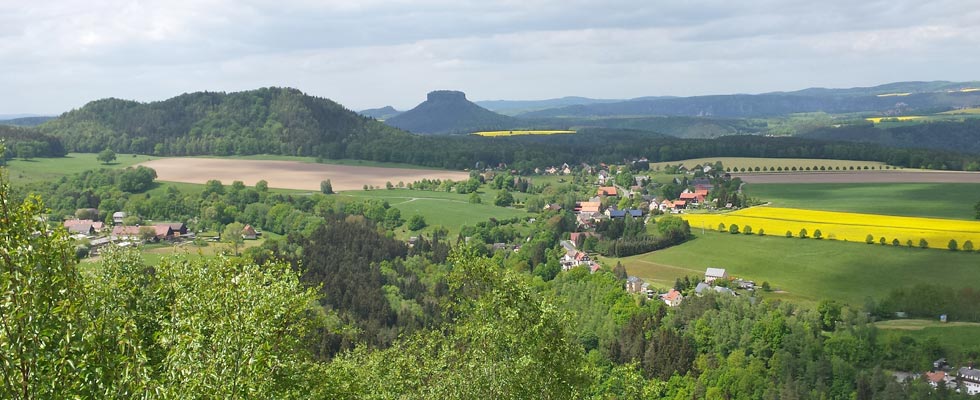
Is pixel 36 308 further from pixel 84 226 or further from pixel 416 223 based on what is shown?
pixel 84 226

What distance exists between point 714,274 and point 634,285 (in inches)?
299

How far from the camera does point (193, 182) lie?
419 ft

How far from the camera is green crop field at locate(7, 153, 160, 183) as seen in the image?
398 ft

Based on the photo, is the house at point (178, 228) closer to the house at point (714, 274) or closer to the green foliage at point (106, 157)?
the green foliage at point (106, 157)

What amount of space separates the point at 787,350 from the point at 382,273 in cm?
4127

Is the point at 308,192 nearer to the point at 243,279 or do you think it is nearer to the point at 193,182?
the point at 193,182

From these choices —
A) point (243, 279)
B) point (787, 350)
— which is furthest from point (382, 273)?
point (243, 279)

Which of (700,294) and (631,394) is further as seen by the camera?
(700,294)

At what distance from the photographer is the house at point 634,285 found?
227ft

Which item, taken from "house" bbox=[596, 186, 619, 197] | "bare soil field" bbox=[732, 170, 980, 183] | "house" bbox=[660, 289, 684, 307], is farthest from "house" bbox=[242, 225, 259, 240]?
"bare soil field" bbox=[732, 170, 980, 183]

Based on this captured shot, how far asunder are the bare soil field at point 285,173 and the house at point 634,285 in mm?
70591

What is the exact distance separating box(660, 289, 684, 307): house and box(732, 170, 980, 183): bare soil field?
227 ft

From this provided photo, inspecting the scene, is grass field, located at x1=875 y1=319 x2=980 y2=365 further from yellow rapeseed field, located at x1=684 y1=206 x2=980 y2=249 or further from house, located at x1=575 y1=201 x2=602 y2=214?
house, located at x1=575 y1=201 x2=602 y2=214

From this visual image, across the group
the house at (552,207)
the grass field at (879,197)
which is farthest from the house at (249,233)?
the grass field at (879,197)
